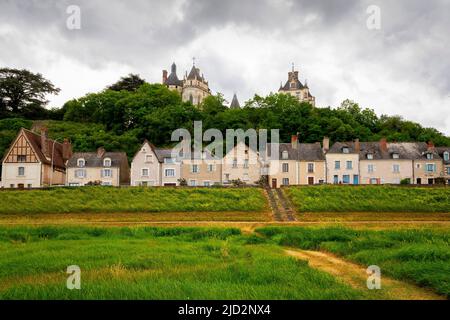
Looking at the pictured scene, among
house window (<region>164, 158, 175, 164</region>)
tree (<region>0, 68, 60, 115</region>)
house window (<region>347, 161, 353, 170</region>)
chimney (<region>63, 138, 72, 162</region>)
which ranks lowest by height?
house window (<region>347, 161, 353, 170</region>)

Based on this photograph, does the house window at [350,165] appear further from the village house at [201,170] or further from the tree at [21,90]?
the tree at [21,90]

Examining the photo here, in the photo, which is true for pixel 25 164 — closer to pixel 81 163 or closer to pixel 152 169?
pixel 81 163

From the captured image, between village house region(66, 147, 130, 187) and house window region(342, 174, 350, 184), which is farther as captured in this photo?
house window region(342, 174, 350, 184)

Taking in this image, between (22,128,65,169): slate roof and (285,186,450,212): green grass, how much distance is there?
30986 mm

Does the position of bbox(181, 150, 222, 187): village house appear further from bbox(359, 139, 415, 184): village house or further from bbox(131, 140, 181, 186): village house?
bbox(359, 139, 415, 184): village house

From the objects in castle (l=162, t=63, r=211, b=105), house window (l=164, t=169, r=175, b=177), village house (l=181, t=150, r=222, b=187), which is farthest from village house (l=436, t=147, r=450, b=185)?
castle (l=162, t=63, r=211, b=105)

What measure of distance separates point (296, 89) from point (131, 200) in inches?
3275

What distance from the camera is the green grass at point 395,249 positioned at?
10.9 meters

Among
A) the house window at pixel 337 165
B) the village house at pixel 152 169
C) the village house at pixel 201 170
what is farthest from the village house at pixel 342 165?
the village house at pixel 152 169

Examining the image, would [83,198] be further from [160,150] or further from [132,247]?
[132,247]

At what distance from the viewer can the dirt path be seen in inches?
371

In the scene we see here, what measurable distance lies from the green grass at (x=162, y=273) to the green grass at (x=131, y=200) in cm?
1731

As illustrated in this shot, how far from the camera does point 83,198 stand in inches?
1551

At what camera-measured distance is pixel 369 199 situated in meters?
38.5
